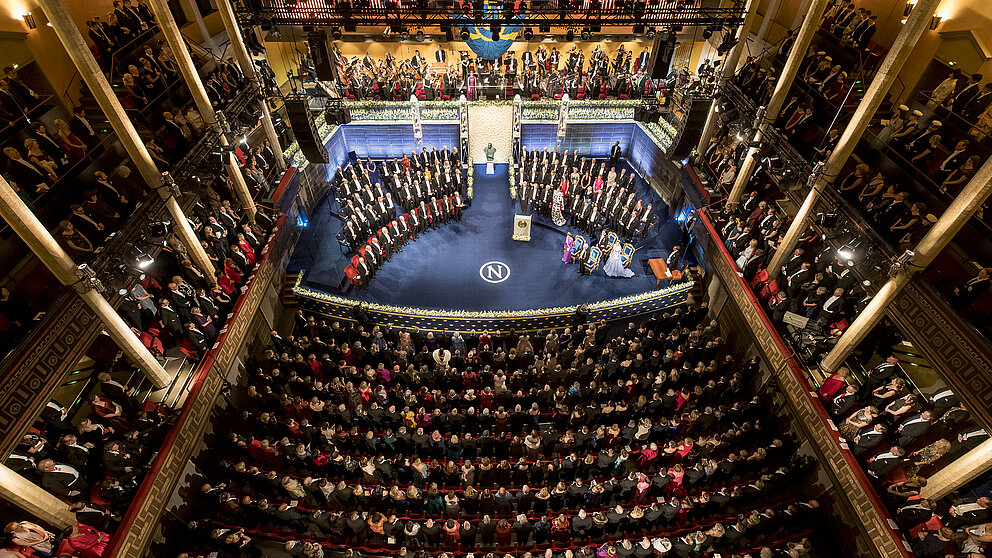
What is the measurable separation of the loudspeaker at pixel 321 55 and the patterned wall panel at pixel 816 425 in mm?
12230

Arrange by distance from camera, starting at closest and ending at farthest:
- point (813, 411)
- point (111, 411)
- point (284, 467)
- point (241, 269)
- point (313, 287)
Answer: point (111, 411) < point (813, 411) < point (284, 467) < point (241, 269) < point (313, 287)

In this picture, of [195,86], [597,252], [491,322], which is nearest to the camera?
[195,86]

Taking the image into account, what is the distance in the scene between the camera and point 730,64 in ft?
46.7

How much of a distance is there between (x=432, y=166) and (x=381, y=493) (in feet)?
39.6

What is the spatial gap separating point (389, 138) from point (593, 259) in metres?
10.4

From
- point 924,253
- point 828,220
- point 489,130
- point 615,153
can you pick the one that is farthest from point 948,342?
point 489,130

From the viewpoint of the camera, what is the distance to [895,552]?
7520mm

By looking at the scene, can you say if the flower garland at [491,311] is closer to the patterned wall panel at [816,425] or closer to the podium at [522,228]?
the patterned wall panel at [816,425]

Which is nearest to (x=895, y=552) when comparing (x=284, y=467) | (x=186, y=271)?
(x=284, y=467)

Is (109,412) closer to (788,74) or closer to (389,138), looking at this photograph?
(389,138)

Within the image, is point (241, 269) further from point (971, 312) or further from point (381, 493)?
point (971, 312)

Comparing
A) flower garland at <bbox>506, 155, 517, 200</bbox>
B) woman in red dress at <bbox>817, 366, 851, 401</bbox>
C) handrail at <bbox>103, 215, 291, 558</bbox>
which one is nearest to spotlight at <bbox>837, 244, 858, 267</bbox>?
woman in red dress at <bbox>817, 366, 851, 401</bbox>

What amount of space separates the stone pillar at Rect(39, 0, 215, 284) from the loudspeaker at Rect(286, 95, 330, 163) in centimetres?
463

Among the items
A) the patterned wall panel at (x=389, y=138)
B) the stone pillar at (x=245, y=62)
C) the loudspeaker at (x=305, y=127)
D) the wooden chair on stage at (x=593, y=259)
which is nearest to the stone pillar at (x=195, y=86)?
the stone pillar at (x=245, y=62)
